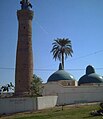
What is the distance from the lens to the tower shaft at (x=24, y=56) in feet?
156

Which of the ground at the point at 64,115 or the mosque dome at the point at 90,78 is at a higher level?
the mosque dome at the point at 90,78

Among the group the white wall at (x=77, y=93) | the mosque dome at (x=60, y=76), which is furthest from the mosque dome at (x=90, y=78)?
the white wall at (x=77, y=93)

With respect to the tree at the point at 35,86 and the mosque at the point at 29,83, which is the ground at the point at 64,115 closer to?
the mosque at the point at 29,83

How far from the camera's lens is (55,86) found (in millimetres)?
50469

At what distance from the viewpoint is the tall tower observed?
4766 centimetres

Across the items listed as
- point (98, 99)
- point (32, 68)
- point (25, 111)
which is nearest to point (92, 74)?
point (98, 99)

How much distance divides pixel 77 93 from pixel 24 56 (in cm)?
1072

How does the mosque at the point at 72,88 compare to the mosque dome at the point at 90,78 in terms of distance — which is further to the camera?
the mosque dome at the point at 90,78

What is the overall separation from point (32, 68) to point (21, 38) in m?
5.19

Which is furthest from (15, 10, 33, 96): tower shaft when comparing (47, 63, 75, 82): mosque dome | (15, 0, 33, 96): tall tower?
(47, 63, 75, 82): mosque dome

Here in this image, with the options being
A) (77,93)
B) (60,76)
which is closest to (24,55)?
(60,76)

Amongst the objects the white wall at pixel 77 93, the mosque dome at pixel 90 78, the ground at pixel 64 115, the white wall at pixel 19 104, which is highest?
the mosque dome at pixel 90 78

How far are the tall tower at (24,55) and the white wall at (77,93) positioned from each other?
510 cm

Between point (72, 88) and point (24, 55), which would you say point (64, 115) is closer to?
point (24, 55)
